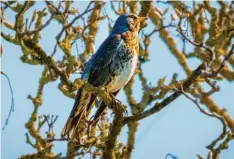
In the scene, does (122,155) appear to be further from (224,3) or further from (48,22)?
(224,3)

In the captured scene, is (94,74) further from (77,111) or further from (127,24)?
(127,24)

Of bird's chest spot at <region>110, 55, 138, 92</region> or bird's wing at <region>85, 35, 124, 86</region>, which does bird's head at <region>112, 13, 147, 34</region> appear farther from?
bird's chest spot at <region>110, 55, 138, 92</region>

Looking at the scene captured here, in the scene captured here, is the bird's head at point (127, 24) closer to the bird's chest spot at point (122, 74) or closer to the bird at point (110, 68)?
the bird at point (110, 68)

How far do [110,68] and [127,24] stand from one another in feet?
2.46

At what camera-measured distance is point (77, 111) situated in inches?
226

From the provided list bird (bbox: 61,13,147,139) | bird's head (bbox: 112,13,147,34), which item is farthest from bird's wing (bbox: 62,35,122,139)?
bird's head (bbox: 112,13,147,34)

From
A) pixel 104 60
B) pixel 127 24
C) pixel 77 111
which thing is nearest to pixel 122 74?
pixel 104 60

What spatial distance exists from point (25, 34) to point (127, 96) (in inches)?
76.5

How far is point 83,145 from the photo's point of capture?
219 inches

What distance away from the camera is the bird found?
18.7 ft

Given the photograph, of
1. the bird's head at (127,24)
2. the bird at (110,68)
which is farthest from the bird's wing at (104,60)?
the bird's head at (127,24)

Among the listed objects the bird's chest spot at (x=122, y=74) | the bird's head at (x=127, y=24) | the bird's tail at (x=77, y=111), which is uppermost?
the bird's head at (x=127, y=24)

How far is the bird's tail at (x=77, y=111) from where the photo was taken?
5586mm

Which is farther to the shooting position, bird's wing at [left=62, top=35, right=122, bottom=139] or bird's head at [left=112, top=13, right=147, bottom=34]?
bird's head at [left=112, top=13, right=147, bottom=34]
